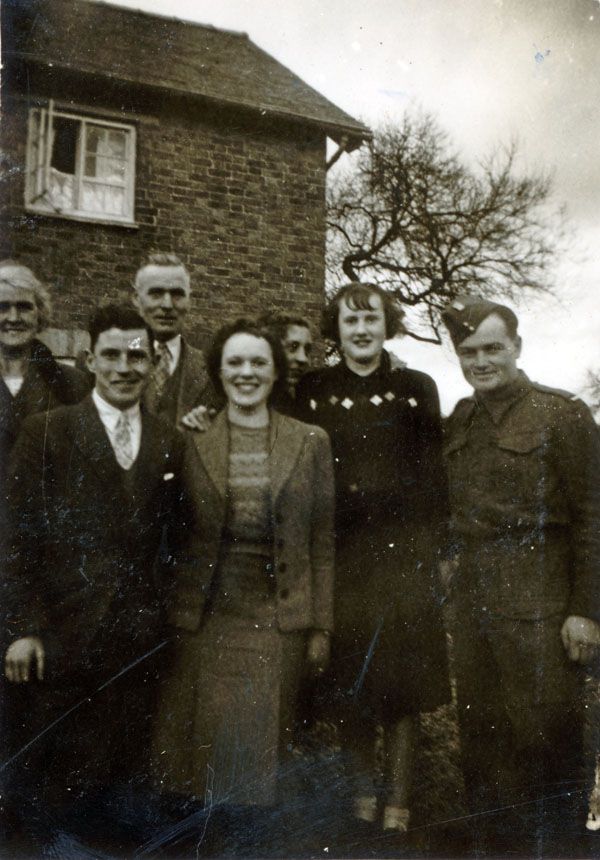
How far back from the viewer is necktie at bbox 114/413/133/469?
289 cm

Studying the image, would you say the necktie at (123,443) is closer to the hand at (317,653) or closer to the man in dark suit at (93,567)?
the man in dark suit at (93,567)

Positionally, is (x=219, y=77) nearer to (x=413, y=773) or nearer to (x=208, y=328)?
(x=208, y=328)

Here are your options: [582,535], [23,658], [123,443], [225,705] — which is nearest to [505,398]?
[582,535]

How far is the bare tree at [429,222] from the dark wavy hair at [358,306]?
0.05 metres

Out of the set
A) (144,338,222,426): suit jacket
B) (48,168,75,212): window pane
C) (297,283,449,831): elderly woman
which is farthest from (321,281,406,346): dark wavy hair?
(48,168,75,212): window pane

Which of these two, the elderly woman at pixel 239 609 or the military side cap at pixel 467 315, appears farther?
the military side cap at pixel 467 315

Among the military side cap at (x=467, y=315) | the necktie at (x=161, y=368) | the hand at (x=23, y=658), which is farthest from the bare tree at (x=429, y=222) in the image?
the hand at (x=23, y=658)

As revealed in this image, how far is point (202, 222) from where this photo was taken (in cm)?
307

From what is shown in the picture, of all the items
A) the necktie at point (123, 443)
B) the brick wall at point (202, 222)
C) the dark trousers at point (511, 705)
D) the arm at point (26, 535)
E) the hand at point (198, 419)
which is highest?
the brick wall at point (202, 222)

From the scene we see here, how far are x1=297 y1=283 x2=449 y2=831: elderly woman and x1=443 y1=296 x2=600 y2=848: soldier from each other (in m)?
0.14

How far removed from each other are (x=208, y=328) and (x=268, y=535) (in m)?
0.82

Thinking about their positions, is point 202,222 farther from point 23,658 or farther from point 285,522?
point 23,658

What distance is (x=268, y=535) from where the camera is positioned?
293 centimetres

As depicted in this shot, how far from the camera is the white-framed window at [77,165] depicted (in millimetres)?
2959
